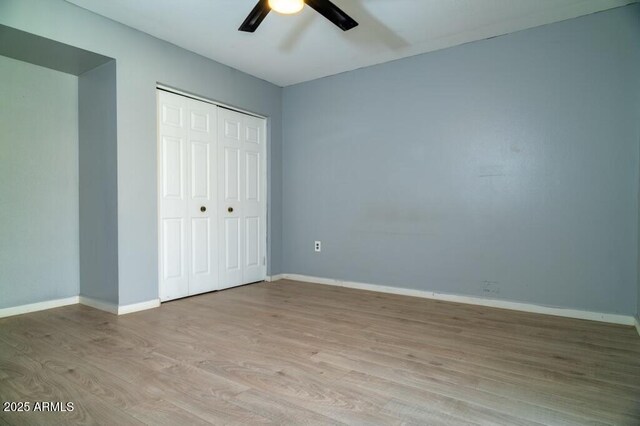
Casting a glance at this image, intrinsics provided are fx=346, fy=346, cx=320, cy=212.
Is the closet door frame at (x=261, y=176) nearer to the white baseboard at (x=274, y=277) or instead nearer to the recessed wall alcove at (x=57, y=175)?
the white baseboard at (x=274, y=277)

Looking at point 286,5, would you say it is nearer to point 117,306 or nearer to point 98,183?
point 98,183

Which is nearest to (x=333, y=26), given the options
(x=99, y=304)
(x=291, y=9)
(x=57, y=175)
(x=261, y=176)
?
(x=291, y=9)

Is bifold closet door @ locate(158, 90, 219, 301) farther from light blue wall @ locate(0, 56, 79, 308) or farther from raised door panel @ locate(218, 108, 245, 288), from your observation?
light blue wall @ locate(0, 56, 79, 308)

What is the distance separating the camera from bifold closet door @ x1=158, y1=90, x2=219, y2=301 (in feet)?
11.1

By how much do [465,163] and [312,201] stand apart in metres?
1.87

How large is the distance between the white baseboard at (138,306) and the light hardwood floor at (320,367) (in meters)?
0.10

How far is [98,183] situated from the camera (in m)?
3.16

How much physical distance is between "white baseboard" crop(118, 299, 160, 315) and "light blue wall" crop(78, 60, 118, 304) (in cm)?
9

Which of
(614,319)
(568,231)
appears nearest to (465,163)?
(568,231)

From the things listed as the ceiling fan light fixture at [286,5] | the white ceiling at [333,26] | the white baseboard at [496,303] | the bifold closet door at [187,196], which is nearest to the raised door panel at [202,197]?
the bifold closet door at [187,196]

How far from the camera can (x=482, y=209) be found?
331cm

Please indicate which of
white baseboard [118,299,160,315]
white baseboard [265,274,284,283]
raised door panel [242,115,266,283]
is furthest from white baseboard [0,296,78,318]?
white baseboard [265,274,284,283]

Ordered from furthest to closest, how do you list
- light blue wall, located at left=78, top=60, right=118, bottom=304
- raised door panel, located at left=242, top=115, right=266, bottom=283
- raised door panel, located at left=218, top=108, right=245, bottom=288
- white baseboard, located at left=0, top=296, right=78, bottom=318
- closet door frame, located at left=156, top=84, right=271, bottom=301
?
1. raised door panel, located at left=242, top=115, right=266, bottom=283
2. raised door panel, located at left=218, top=108, right=245, bottom=288
3. closet door frame, located at left=156, top=84, right=271, bottom=301
4. light blue wall, located at left=78, top=60, right=118, bottom=304
5. white baseboard, located at left=0, top=296, right=78, bottom=318

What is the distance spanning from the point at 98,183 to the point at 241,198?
149 centimetres
